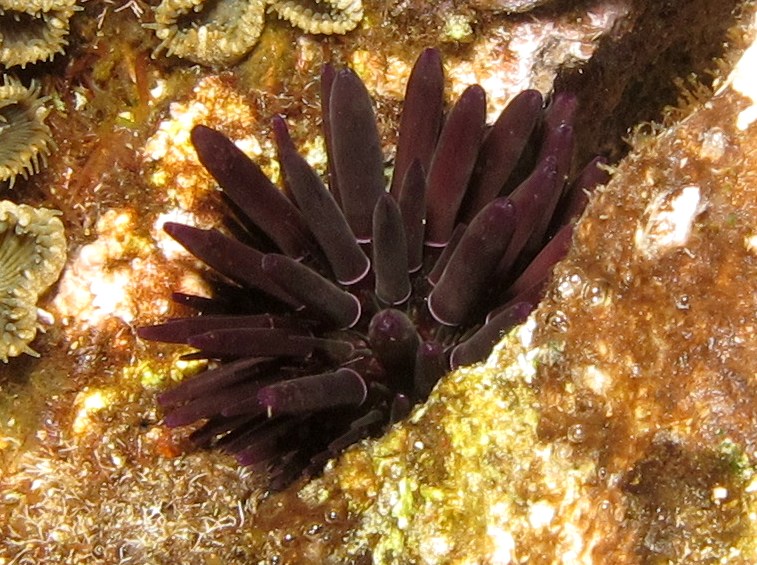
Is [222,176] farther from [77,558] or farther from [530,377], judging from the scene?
[77,558]

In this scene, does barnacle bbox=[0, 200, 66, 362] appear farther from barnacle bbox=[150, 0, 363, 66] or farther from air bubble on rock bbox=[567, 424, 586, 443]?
air bubble on rock bbox=[567, 424, 586, 443]

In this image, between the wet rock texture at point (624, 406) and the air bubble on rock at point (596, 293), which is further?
the air bubble on rock at point (596, 293)

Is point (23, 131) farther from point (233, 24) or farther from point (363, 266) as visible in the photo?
point (363, 266)

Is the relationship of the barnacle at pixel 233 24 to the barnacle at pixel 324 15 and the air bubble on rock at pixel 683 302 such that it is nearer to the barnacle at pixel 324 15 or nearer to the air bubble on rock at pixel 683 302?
the barnacle at pixel 324 15

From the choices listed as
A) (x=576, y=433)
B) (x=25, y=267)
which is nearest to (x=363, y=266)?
(x=576, y=433)

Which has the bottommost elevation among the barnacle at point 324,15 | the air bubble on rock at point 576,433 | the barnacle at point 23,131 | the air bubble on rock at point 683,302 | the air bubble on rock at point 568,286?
the air bubble on rock at point 576,433

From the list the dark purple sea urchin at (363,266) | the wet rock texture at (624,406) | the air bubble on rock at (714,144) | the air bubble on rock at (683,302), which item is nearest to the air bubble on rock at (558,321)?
the wet rock texture at (624,406)

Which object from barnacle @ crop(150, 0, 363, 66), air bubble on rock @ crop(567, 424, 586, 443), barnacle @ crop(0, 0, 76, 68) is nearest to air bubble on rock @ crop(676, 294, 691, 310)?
air bubble on rock @ crop(567, 424, 586, 443)
